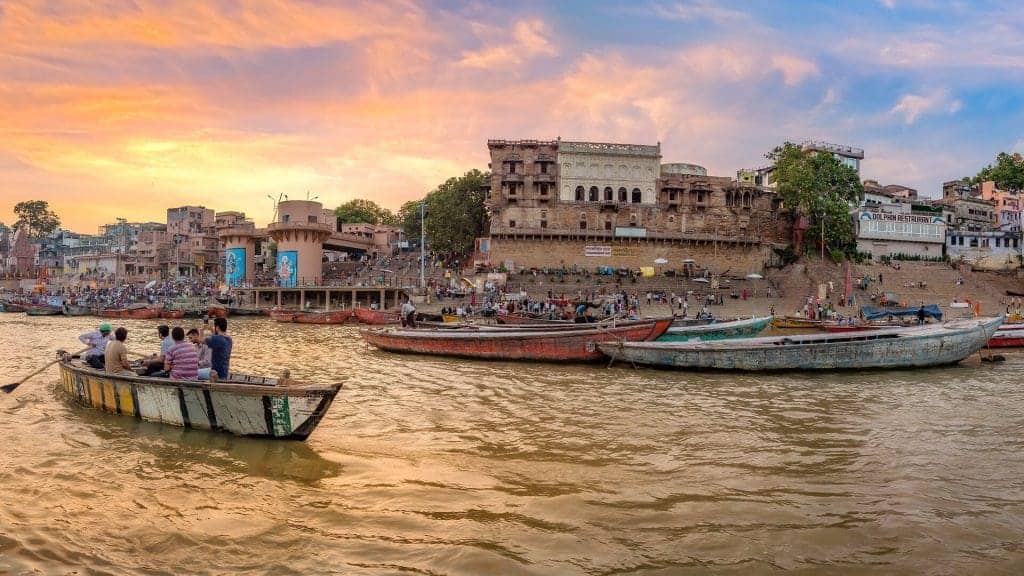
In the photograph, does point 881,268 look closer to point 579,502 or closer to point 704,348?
point 704,348

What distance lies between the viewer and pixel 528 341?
1891 centimetres

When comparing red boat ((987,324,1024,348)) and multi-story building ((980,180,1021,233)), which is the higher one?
multi-story building ((980,180,1021,233))

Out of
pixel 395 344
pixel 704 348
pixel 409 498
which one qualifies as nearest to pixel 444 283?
pixel 395 344

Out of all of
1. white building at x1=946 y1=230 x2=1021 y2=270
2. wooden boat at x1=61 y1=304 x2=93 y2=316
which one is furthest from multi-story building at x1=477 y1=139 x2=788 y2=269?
wooden boat at x1=61 y1=304 x2=93 y2=316

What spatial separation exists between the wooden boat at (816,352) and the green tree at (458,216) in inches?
1712

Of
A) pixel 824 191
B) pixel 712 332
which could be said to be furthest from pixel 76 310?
pixel 824 191

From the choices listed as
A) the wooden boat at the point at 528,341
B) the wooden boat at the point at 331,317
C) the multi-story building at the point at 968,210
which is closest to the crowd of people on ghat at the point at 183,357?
the wooden boat at the point at 528,341

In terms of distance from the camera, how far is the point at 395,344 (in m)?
21.4

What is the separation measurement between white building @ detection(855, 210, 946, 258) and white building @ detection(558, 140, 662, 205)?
1857 centimetres

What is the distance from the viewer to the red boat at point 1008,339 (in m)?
22.3

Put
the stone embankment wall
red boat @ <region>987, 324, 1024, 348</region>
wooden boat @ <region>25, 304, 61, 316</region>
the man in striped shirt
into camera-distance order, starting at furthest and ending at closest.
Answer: the stone embankment wall < wooden boat @ <region>25, 304, 61, 316</region> < red boat @ <region>987, 324, 1024, 348</region> < the man in striped shirt

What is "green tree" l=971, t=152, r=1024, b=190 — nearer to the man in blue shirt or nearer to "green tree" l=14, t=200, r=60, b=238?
the man in blue shirt

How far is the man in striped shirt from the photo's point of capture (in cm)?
929

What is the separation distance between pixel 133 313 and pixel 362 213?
1775 inches
